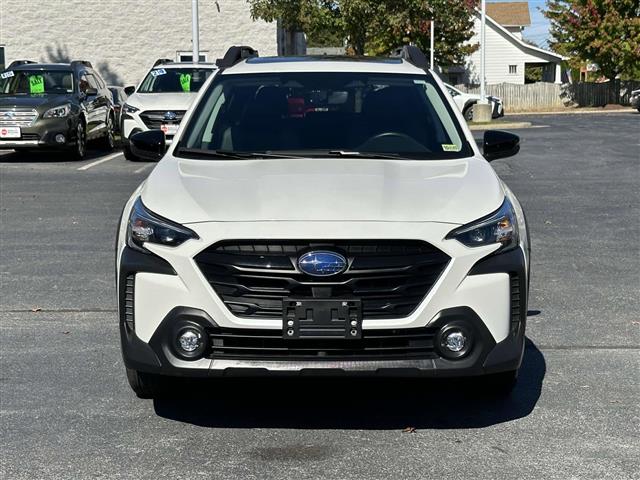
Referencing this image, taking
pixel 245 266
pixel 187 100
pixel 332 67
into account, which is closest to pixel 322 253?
pixel 245 266

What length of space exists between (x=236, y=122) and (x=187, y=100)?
12.7 meters

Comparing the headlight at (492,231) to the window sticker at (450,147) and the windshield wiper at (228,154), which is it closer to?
the window sticker at (450,147)

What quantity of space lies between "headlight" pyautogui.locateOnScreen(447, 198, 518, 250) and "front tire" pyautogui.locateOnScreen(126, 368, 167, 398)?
5.38ft

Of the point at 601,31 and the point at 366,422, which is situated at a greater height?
the point at 601,31

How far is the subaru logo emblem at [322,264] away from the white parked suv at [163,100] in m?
13.3

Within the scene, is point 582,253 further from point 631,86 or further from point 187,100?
point 631,86

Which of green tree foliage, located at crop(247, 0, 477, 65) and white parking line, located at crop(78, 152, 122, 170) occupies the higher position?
green tree foliage, located at crop(247, 0, 477, 65)

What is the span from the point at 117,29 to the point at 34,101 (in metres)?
21.3

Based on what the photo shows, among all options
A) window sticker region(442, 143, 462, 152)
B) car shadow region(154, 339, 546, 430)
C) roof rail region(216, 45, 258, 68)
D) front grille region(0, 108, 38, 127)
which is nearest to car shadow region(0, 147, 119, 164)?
front grille region(0, 108, 38, 127)

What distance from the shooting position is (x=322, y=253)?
4645 millimetres

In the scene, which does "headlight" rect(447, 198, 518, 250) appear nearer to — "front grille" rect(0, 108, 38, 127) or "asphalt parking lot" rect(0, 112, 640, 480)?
"asphalt parking lot" rect(0, 112, 640, 480)

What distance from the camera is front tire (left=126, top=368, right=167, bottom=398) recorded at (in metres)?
5.34

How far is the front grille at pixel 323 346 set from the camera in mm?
4684

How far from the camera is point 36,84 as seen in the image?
19.9 metres
